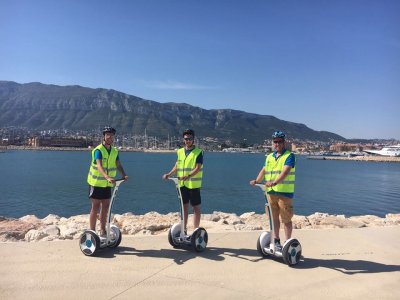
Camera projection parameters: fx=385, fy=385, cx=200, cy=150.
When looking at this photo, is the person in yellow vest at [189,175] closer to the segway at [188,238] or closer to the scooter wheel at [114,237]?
the segway at [188,238]

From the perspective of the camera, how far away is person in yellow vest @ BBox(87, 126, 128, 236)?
6.12 m

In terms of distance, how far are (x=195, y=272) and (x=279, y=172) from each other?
1.94m

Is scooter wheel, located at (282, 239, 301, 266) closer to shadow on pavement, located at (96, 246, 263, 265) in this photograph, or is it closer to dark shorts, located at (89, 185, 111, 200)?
shadow on pavement, located at (96, 246, 263, 265)

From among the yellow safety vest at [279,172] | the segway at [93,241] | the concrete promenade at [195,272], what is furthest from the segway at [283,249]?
the segway at [93,241]

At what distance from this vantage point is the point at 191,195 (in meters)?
6.48

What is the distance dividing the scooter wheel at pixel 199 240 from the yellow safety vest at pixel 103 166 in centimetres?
158

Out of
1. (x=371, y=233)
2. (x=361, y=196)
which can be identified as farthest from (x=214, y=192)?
(x=371, y=233)

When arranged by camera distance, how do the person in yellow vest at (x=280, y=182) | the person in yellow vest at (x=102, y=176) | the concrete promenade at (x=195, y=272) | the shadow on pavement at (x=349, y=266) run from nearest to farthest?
1. the concrete promenade at (x=195, y=272)
2. the shadow on pavement at (x=349, y=266)
3. the person in yellow vest at (x=280, y=182)
4. the person in yellow vest at (x=102, y=176)

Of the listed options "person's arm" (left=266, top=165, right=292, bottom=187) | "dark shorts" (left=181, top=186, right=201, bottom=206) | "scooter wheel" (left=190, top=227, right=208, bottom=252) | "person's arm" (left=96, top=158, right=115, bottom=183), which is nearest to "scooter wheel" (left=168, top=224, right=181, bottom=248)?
"scooter wheel" (left=190, top=227, right=208, bottom=252)

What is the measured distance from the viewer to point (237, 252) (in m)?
6.35

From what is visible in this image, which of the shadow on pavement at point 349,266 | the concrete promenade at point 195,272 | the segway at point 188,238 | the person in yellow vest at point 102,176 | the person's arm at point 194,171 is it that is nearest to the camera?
the concrete promenade at point 195,272

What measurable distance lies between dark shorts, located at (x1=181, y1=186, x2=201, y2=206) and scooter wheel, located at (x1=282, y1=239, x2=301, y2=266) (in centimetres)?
163

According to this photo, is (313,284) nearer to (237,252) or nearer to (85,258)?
(237,252)

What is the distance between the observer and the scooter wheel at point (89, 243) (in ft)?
19.2
